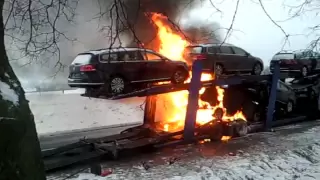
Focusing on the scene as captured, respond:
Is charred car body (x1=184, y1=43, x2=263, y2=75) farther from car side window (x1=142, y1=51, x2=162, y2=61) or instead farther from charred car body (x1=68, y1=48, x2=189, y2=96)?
charred car body (x1=68, y1=48, x2=189, y2=96)

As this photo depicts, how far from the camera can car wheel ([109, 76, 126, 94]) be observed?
9.62m

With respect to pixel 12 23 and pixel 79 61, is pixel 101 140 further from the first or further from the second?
pixel 12 23

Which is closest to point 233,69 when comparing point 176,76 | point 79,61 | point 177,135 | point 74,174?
point 176,76

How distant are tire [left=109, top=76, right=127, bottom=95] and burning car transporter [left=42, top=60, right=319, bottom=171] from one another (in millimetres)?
816

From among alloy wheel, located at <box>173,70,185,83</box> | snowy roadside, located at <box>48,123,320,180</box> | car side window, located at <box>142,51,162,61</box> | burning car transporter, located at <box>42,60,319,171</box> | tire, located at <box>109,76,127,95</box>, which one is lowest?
snowy roadside, located at <box>48,123,320,180</box>

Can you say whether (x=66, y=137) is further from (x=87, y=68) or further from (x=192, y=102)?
(x=192, y=102)

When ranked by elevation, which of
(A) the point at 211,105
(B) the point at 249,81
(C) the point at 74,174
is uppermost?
(B) the point at 249,81

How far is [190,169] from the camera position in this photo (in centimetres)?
757

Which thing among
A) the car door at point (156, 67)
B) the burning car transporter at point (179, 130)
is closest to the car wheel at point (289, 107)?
the burning car transporter at point (179, 130)

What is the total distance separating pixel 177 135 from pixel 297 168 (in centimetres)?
287

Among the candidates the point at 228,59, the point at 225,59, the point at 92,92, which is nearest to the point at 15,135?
the point at 92,92

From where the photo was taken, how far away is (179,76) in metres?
11.3

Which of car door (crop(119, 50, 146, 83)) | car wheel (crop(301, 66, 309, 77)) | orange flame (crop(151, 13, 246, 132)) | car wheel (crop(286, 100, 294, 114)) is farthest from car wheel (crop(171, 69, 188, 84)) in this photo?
car wheel (crop(301, 66, 309, 77))

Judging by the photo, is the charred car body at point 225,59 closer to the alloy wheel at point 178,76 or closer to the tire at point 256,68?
the tire at point 256,68
